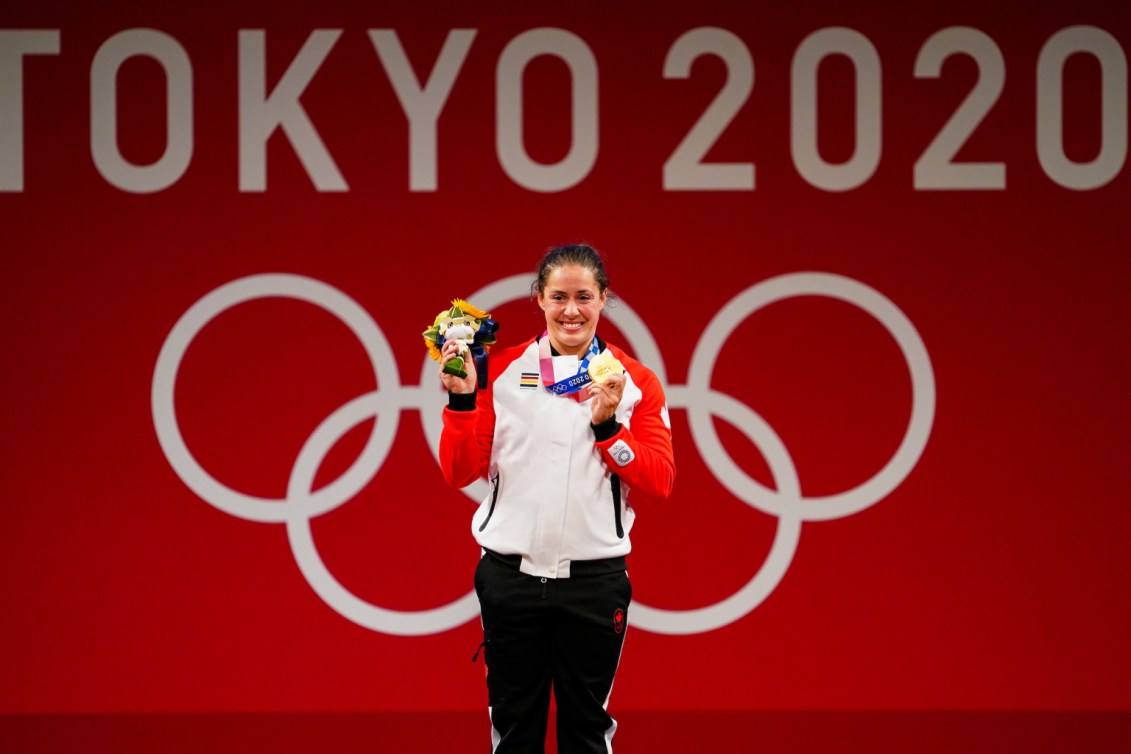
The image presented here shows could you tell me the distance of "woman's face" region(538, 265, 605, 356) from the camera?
2.43 m

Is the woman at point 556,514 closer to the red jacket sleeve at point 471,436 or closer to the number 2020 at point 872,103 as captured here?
the red jacket sleeve at point 471,436

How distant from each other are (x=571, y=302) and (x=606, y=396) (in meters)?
0.26

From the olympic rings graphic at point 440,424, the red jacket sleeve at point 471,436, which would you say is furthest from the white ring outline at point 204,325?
the red jacket sleeve at point 471,436

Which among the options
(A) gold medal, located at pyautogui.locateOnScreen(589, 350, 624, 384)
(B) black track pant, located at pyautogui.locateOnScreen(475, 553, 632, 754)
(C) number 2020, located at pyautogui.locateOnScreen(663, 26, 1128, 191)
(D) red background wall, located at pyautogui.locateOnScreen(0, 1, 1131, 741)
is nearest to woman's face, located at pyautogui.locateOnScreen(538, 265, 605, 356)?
(A) gold medal, located at pyautogui.locateOnScreen(589, 350, 624, 384)

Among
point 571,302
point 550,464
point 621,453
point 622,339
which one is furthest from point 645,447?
point 622,339

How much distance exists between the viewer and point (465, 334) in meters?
2.39

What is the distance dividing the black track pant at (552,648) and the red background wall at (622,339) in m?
1.00

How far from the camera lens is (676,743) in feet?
11.3

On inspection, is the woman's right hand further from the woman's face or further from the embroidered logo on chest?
the embroidered logo on chest

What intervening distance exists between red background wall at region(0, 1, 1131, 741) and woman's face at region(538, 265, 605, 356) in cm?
97

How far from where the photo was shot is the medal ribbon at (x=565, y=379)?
2409 millimetres

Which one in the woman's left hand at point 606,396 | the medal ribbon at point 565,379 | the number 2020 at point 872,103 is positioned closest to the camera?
the woman's left hand at point 606,396

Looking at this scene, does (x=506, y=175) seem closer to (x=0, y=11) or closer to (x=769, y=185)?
(x=769, y=185)

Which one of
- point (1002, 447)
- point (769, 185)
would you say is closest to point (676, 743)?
point (1002, 447)
